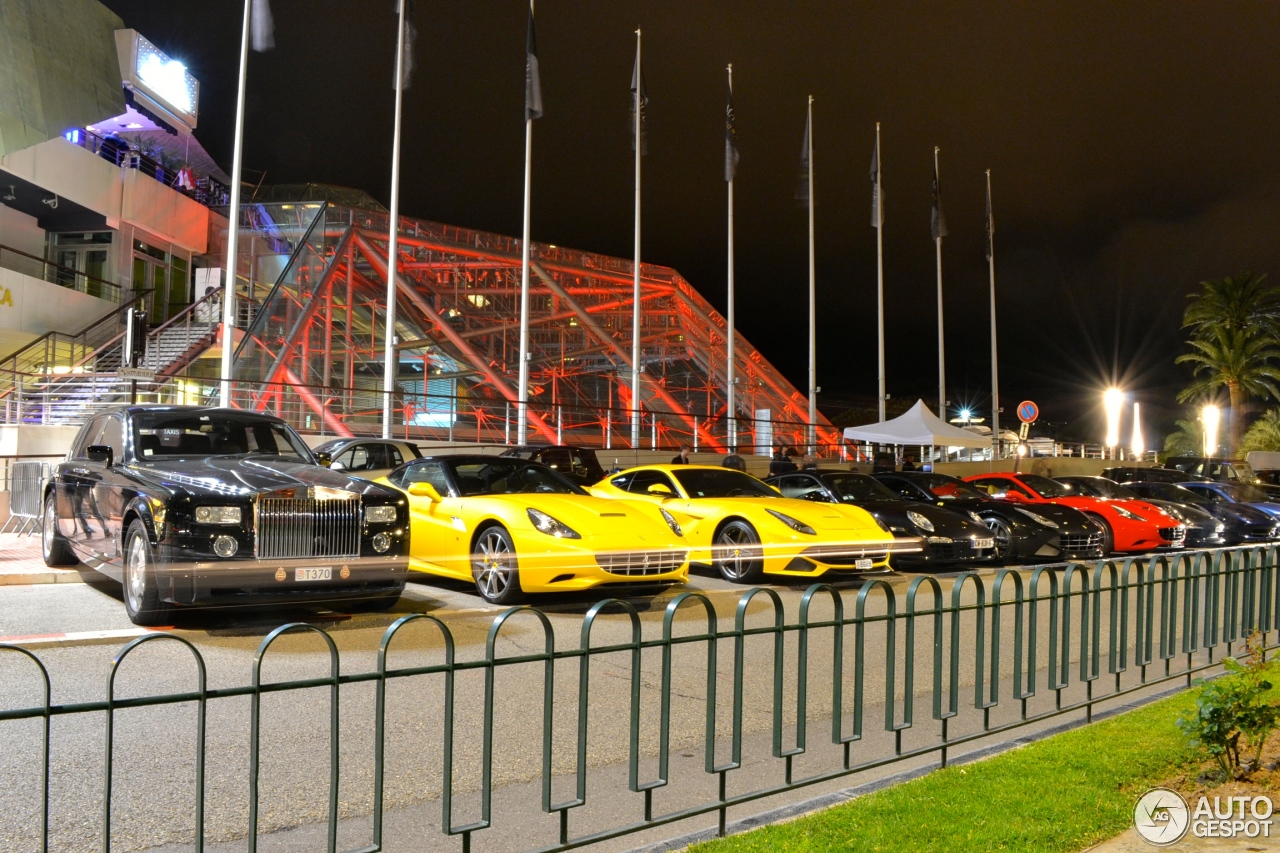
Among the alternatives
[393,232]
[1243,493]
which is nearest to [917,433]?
[1243,493]

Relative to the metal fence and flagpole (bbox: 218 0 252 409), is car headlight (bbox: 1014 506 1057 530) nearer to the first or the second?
the metal fence

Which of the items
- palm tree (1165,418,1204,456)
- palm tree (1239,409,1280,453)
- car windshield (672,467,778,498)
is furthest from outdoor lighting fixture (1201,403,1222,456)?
→ car windshield (672,467,778,498)

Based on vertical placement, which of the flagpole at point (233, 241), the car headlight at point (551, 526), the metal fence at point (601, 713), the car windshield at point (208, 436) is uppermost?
the flagpole at point (233, 241)

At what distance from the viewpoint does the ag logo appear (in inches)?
174

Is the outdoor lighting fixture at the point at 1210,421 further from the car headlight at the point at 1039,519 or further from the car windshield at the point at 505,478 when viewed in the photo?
the car windshield at the point at 505,478

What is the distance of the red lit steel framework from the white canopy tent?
705 cm

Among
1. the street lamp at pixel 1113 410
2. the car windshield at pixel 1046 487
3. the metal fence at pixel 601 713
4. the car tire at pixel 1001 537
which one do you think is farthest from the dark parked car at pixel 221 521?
the street lamp at pixel 1113 410

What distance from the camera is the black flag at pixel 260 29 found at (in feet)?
75.5

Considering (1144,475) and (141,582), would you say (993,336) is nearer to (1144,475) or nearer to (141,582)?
(1144,475)

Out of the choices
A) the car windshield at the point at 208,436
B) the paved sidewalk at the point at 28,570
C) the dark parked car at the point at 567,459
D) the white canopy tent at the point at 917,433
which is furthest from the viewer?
the white canopy tent at the point at 917,433

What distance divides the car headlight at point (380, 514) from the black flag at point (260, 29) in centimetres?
1749

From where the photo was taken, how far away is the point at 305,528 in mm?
8711

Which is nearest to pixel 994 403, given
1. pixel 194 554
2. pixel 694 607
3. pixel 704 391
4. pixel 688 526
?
pixel 704 391

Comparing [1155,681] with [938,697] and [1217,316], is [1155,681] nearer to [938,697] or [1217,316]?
[938,697]
